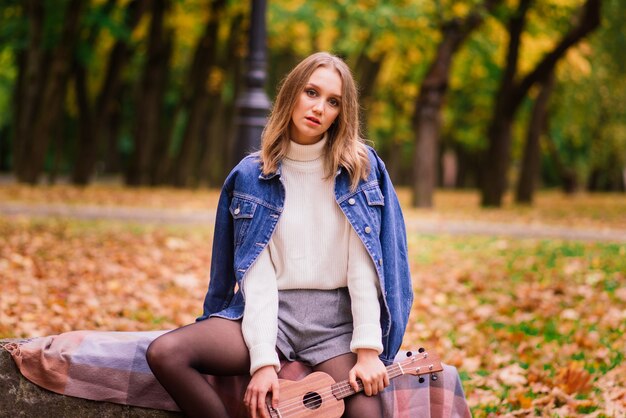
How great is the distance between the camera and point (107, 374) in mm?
3654

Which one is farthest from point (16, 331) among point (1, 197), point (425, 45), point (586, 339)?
point (425, 45)

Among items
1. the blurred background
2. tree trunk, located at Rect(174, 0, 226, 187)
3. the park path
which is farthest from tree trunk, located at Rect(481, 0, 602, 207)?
tree trunk, located at Rect(174, 0, 226, 187)

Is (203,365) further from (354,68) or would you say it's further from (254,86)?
(354,68)

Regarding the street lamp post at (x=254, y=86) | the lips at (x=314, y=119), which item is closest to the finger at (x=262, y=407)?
the lips at (x=314, y=119)

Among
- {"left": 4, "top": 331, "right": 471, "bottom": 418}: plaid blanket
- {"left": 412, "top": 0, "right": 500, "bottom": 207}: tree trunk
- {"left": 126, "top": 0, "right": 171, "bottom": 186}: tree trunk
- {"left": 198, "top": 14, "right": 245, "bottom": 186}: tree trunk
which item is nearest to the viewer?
{"left": 4, "top": 331, "right": 471, "bottom": 418}: plaid blanket

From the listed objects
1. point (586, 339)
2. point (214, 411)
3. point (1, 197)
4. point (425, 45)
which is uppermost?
point (425, 45)

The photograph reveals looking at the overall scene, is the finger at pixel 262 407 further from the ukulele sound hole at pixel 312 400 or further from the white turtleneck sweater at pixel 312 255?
the white turtleneck sweater at pixel 312 255

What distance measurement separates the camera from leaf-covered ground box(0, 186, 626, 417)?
5293 mm

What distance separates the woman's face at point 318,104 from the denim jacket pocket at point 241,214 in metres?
0.35

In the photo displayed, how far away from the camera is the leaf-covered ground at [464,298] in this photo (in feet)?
17.4

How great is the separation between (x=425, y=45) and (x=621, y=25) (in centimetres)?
455

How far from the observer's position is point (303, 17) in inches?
762

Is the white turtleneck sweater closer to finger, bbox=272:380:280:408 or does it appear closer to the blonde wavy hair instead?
the blonde wavy hair

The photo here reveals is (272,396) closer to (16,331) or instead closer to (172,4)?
(16,331)
